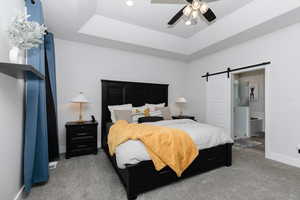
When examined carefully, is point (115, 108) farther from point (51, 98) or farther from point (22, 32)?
point (22, 32)

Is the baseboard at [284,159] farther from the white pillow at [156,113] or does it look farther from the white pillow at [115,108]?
the white pillow at [115,108]

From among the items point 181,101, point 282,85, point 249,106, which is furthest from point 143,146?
A: point 249,106

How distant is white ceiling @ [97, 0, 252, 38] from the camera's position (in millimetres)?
2639

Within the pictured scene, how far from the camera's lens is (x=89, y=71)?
11.6 ft

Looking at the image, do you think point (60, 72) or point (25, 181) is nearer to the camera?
point (25, 181)

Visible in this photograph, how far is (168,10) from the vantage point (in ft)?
9.30

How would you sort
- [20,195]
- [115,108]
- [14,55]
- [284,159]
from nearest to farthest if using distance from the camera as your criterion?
[14,55] < [20,195] < [284,159] < [115,108]

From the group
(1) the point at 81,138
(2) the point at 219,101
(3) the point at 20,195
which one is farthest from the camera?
(2) the point at 219,101

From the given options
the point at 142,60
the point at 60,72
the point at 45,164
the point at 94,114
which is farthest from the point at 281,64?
the point at 60,72

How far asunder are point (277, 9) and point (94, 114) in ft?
13.7

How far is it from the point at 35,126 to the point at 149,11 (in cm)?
282

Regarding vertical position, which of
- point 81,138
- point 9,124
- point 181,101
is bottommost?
point 81,138

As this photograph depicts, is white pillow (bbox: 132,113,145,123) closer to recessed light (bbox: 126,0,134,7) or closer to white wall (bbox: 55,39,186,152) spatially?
white wall (bbox: 55,39,186,152)

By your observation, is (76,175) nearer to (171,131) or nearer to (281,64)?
(171,131)
